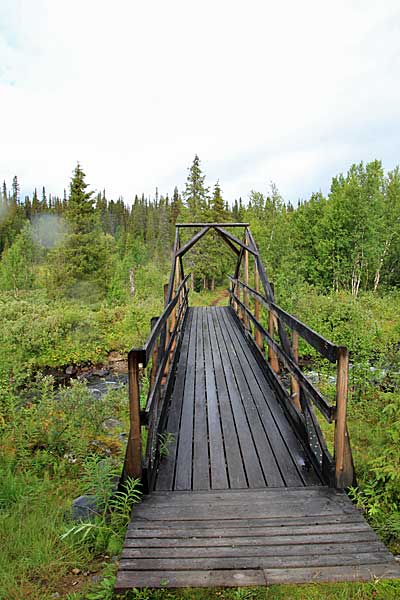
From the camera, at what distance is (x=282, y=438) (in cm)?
333

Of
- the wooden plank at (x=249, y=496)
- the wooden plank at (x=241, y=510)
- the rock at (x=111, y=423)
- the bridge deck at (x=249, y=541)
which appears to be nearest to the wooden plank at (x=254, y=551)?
the bridge deck at (x=249, y=541)

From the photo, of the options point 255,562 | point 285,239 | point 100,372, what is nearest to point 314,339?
point 255,562

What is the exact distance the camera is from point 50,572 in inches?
80.0

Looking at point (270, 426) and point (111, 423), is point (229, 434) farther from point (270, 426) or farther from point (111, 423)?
point (111, 423)

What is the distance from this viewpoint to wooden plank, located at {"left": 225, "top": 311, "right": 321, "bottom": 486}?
2747mm

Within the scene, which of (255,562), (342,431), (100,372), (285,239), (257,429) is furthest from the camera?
(285,239)

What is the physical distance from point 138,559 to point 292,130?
64.5ft

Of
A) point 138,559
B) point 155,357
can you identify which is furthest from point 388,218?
point 138,559

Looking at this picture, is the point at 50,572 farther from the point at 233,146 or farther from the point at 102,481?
the point at 233,146

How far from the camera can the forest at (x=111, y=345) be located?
7.39ft

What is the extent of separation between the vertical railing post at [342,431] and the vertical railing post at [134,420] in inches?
51.6

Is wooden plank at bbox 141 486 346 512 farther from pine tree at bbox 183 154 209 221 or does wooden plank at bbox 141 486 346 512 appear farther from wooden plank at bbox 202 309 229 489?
pine tree at bbox 183 154 209 221

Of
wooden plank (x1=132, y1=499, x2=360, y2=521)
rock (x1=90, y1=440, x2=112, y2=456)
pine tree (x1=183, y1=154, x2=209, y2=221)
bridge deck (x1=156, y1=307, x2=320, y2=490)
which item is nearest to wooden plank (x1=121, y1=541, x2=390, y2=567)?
wooden plank (x1=132, y1=499, x2=360, y2=521)

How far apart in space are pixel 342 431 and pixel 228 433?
131 centimetres
